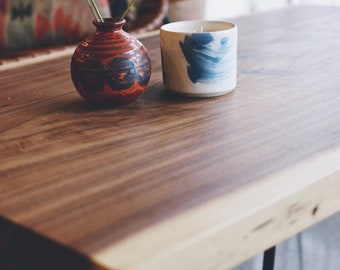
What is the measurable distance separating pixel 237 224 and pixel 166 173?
10cm

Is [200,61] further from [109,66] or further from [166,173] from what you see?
[166,173]

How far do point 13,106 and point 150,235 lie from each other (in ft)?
1.31

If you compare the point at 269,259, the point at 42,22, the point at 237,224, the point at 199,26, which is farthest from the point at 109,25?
the point at 42,22

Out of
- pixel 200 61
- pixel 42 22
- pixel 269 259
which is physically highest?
pixel 200 61

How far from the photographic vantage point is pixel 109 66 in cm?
69

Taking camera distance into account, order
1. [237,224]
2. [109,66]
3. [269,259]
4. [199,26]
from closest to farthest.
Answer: [237,224]
[109,66]
[199,26]
[269,259]

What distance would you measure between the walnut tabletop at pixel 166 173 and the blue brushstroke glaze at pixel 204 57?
3cm

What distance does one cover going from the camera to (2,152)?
60 cm

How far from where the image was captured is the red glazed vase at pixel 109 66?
693 mm

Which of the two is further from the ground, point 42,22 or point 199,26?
point 199,26

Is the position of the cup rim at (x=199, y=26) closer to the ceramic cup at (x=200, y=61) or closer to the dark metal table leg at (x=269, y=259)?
the ceramic cup at (x=200, y=61)

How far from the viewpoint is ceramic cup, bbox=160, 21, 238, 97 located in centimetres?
71

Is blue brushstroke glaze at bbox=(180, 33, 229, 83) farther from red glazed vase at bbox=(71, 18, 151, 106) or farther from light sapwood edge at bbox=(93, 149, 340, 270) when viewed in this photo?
light sapwood edge at bbox=(93, 149, 340, 270)

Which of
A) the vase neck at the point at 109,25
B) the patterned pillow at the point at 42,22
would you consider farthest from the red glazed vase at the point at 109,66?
the patterned pillow at the point at 42,22
